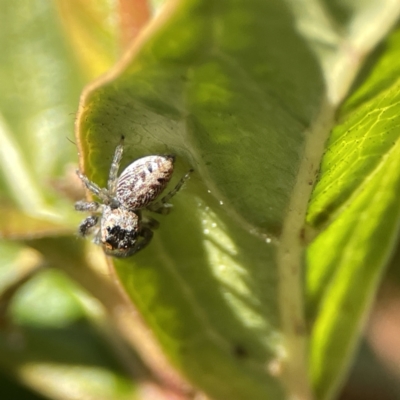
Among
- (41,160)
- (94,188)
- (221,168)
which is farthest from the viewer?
(41,160)

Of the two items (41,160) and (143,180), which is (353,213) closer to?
(143,180)

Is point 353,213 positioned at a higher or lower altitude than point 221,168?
higher

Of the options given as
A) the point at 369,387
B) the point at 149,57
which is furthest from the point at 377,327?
the point at 149,57

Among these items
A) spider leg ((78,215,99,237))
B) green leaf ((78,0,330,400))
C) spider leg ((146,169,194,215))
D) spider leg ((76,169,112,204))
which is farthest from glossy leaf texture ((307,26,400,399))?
spider leg ((78,215,99,237))

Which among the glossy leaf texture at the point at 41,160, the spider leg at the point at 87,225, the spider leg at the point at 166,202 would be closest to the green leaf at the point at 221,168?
the spider leg at the point at 166,202

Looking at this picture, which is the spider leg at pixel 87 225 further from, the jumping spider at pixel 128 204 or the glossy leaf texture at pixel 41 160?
the glossy leaf texture at pixel 41 160

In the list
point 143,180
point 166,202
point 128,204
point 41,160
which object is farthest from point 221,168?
point 41,160

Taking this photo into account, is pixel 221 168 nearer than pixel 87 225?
Yes
